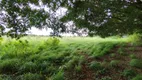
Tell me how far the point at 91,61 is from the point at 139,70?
72.3 inches

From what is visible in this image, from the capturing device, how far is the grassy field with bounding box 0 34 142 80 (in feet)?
20.2

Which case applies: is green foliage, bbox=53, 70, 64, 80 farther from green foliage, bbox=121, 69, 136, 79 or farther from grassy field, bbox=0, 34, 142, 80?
green foliage, bbox=121, 69, 136, 79

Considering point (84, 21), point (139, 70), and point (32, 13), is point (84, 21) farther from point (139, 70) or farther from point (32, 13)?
point (139, 70)

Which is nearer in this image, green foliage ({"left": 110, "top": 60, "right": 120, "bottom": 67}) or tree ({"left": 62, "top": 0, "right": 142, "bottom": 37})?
tree ({"left": 62, "top": 0, "right": 142, "bottom": 37})

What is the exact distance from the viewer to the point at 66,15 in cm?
367

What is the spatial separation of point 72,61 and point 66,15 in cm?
351

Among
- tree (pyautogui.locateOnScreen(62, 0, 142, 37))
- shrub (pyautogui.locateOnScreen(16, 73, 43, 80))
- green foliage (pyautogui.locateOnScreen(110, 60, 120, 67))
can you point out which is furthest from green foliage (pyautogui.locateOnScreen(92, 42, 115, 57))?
tree (pyautogui.locateOnScreen(62, 0, 142, 37))

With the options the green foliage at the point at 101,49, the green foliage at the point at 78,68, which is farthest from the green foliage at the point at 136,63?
the green foliage at the point at 78,68

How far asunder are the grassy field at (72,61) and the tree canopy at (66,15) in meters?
2.47

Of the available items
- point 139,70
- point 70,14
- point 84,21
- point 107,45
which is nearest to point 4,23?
point 70,14

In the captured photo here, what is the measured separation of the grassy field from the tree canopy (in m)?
2.47

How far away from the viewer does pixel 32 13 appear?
3.46 meters

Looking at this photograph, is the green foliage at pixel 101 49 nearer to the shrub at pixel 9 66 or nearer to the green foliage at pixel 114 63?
the green foliage at pixel 114 63

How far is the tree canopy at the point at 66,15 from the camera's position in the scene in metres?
3.39
